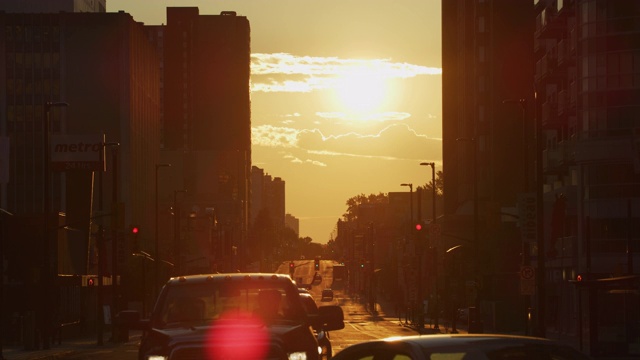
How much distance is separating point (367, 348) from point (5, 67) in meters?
160

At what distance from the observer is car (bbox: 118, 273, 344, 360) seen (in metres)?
14.5

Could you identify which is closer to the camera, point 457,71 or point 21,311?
point 21,311

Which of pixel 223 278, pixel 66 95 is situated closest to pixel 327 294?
pixel 66 95

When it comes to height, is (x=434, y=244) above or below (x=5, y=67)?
below

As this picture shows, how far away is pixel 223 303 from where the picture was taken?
52.5 feet

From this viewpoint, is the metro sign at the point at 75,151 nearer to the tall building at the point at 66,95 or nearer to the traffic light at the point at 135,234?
the traffic light at the point at 135,234

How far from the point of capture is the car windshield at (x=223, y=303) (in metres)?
15.8

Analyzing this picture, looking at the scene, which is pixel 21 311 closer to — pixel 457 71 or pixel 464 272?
pixel 464 272

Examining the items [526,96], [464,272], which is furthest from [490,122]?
[464,272]

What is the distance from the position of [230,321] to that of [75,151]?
91068 mm

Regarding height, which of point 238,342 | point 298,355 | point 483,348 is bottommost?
point 298,355

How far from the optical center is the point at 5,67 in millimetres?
165125

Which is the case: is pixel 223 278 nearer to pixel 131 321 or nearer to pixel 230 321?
pixel 230 321

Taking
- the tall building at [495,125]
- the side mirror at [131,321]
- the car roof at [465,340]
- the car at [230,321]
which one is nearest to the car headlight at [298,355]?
the car at [230,321]
